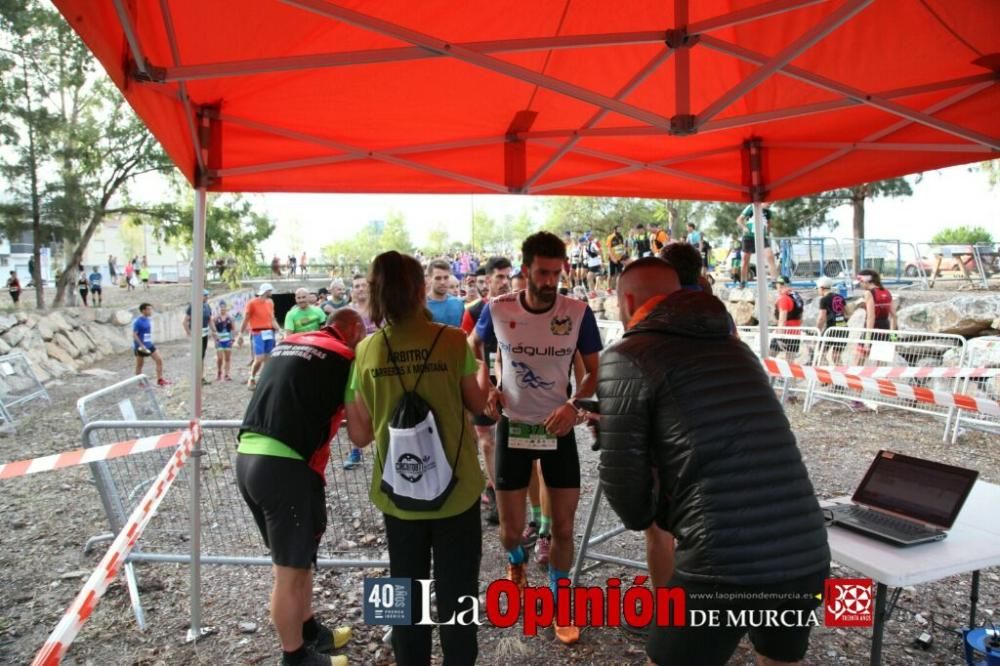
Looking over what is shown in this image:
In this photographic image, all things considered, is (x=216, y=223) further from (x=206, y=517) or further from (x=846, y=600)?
(x=846, y=600)

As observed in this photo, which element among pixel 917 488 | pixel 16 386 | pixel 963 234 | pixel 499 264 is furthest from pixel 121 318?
pixel 963 234

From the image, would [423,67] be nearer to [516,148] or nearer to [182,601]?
[516,148]

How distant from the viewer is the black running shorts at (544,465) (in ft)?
10.6

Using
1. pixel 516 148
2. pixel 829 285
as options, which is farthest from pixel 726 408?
pixel 829 285

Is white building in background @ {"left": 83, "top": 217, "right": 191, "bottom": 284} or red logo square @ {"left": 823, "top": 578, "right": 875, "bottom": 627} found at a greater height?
white building in background @ {"left": 83, "top": 217, "right": 191, "bottom": 284}

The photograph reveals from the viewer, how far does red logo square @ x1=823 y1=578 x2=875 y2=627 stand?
2.22 meters

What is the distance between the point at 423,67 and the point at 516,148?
105 cm

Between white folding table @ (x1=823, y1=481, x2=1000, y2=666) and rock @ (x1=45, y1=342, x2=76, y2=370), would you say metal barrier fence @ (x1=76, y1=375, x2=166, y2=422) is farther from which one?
rock @ (x1=45, y1=342, x2=76, y2=370)

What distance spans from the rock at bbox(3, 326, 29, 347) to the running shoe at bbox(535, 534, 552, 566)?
54.4 ft

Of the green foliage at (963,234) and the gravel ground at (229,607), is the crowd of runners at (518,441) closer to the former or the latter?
the gravel ground at (229,607)

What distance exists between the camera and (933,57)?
306cm

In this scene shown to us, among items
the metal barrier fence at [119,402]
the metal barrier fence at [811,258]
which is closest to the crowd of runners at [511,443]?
the metal barrier fence at [119,402]

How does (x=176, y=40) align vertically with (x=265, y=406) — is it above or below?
above

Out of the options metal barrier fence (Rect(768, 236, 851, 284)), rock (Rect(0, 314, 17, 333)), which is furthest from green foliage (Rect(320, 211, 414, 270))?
metal barrier fence (Rect(768, 236, 851, 284))
